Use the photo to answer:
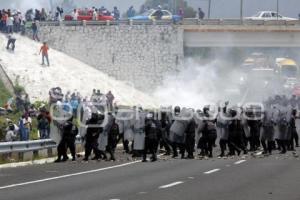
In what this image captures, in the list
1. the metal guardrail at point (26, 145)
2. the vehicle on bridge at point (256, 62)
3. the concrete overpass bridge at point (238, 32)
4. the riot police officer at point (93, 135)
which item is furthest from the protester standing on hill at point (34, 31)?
the riot police officer at point (93, 135)

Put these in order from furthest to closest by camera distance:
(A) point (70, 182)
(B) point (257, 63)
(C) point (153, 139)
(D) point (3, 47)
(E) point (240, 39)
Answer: (B) point (257, 63) → (E) point (240, 39) → (D) point (3, 47) → (C) point (153, 139) → (A) point (70, 182)

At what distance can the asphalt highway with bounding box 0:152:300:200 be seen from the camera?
59.5ft

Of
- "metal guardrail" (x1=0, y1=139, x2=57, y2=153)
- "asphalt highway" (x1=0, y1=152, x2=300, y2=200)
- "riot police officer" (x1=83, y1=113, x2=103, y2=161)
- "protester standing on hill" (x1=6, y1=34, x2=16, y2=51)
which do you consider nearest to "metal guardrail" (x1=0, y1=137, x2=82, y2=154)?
"metal guardrail" (x1=0, y1=139, x2=57, y2=153)

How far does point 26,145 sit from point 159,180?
24.3 ft

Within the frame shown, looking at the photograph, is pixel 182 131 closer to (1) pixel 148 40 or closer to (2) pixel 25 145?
(2) pixel 25 145

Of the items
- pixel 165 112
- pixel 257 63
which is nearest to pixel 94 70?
pixel 257 63

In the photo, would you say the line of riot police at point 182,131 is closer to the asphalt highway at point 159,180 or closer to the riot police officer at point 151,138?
the riot police officer at point 151,138

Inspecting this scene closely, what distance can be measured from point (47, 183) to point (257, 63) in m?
65.1

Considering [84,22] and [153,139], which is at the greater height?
[84,22]

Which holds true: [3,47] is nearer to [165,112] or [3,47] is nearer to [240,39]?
[240,39]

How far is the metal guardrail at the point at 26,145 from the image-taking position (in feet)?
87.8

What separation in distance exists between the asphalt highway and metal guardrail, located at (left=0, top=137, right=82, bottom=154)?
1188mm

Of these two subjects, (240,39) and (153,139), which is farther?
(240,39)

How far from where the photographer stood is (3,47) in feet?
182
